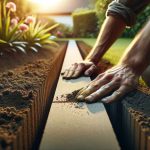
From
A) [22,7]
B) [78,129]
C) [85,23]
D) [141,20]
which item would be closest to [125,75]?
[78,129]

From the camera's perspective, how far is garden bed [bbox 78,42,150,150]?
2.20 m

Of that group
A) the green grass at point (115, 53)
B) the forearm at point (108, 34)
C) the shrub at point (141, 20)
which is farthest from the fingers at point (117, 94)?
the shrub at point (141, 20)

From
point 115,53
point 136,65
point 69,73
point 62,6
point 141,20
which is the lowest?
point 62,6

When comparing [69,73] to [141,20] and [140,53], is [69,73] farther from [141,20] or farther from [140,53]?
[141,20]

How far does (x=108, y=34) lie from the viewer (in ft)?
12.6

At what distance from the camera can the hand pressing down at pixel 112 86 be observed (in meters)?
2.84

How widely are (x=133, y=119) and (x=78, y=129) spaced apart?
344 mm

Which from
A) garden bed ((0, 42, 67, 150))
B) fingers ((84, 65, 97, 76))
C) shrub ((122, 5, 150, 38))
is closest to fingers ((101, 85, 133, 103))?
garden bed ((0, 42, 67, 150))

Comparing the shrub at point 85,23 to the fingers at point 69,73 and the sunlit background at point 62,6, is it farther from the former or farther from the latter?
the fingers at point 69,73

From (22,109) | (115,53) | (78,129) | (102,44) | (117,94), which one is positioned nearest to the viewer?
(78,129)

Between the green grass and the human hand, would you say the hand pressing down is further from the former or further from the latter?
the green grass

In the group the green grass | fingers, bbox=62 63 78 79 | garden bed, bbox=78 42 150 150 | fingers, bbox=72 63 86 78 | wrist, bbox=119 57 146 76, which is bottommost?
the green grass

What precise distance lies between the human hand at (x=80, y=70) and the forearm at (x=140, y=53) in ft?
3.25

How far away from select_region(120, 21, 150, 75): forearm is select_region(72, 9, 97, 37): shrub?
54.3 feet
